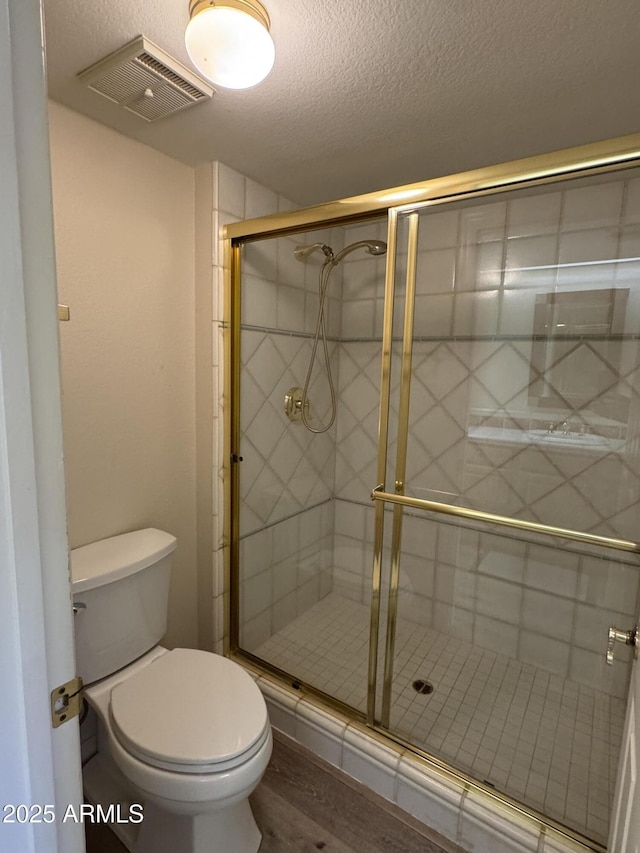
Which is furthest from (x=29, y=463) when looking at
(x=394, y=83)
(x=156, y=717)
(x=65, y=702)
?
(x=394, y=83)

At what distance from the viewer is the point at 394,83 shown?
1194mm

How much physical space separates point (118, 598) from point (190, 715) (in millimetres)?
412

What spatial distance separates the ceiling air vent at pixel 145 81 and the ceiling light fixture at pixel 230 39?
0.65ft

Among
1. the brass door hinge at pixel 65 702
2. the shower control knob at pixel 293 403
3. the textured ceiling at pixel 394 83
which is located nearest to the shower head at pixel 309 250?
the textured ceiling at pixel 394 83

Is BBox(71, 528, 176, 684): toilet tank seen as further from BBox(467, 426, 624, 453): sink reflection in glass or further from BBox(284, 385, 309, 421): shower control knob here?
BBox(467, 426, 624, 453): sink reflection in glass

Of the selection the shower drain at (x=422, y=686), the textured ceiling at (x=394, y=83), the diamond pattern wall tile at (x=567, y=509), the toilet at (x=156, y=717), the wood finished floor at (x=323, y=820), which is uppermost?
the textured ceiling at (x=394, y=83)

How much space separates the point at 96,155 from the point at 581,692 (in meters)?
2.54

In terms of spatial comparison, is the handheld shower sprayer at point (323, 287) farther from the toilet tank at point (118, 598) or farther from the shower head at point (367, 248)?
the toilet tank at point (118, 598)

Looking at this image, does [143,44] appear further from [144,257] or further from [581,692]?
[581,692]

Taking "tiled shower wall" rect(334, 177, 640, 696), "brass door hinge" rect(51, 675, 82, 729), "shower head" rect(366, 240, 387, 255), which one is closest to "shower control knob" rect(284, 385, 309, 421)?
"tiled shower wall" rect(334, 177, 640, 696)

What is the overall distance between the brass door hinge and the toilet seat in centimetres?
69

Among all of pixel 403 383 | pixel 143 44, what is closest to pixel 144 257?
pixel 143 44

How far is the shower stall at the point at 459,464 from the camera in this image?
152 centimetres

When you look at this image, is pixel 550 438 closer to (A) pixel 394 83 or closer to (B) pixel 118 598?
(A) pixel 394 83
